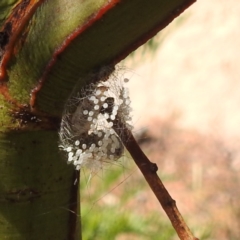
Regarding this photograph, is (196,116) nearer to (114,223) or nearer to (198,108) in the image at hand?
(198,108)

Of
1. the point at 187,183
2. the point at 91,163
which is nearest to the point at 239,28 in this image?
the point at 187,183

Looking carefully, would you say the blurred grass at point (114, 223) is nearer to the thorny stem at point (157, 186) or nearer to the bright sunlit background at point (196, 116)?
the bright sunlit background at point (196, 116)

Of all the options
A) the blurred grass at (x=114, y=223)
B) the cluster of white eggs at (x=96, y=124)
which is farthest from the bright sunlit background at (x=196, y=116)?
the cluster of white eggs at (x=96, y=124)

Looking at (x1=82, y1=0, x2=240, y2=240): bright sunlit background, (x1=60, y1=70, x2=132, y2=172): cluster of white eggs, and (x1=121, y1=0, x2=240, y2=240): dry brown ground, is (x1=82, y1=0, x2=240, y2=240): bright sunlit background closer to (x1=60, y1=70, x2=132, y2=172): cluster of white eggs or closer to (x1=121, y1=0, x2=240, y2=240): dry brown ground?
(x1=121, y1=0, x2=240, y2=240): dry brown ground

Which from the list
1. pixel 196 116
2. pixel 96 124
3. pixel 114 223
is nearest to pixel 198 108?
pixel 196 116

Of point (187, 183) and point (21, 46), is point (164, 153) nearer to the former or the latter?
point (187, 183)

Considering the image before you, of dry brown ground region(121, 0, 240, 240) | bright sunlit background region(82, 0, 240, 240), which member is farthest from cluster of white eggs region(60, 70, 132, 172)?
dry brown ground region(121, 0, 240, 240)
